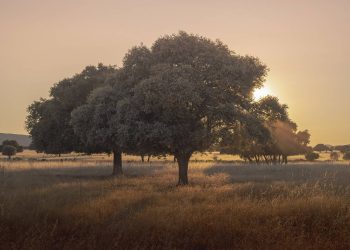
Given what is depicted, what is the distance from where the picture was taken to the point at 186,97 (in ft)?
84.5

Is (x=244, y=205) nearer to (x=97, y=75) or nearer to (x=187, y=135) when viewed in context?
(x=187, y=135)

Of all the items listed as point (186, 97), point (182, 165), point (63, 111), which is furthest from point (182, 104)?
point (63, 111)

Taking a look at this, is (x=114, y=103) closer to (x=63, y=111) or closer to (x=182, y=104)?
(x=182, y=104)

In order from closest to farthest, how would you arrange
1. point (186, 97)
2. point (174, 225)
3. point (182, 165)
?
point (174, 225)
point (186, 97)
point (182, 165)

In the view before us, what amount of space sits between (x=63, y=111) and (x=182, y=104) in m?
21.8

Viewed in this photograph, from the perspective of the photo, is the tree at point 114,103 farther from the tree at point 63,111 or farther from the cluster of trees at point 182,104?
the tree at point 63,111

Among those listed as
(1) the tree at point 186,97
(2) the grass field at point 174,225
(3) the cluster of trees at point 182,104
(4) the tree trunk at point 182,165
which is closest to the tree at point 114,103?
(3) the cluster of trees at point 182,104

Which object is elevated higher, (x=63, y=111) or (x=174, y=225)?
(x=63, y=111)

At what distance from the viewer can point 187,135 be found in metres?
27.8

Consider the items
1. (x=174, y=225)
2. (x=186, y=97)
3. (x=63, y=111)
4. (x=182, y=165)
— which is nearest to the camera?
(x=174, y=225)

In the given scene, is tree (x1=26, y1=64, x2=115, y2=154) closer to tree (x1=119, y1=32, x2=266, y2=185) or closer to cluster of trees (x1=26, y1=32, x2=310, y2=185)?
cluster of trees (x1=26, y1=32, x2=310, y2=185)

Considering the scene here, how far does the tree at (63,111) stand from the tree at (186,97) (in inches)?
613

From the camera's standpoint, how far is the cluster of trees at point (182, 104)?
87.7 ft

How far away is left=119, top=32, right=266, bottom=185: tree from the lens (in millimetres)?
26250
